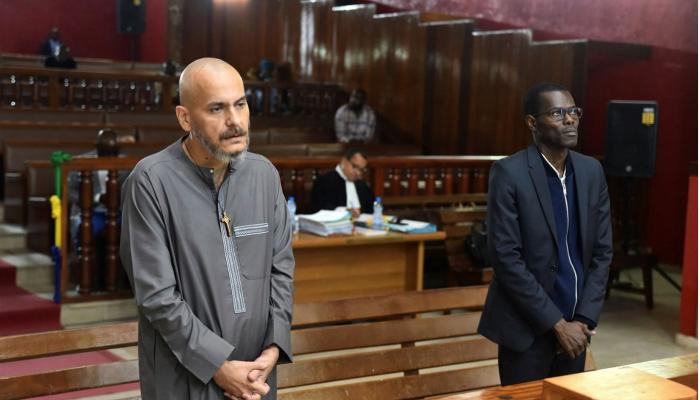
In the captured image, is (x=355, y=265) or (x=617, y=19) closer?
(x=355, y=265)

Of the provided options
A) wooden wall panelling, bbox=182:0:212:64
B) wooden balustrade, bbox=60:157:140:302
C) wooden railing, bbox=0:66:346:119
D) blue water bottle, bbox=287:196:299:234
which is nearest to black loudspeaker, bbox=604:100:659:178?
blue water bottle, bbox=287:196:299:234

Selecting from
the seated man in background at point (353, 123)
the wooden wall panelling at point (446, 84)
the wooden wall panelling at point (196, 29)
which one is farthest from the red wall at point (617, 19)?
the wooden wall panelling at point (196, 29)

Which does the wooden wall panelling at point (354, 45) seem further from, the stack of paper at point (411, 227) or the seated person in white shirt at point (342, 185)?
the stack of paper at point (411, 227)

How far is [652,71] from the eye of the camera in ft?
29.5

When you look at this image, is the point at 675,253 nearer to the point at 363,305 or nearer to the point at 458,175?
the point at 458,175

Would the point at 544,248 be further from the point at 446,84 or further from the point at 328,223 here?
the point at 446,84

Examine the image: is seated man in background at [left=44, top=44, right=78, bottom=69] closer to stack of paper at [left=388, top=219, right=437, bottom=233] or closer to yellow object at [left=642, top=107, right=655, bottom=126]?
stack of paper at [left=388, top=219, right=437, bottom=233]

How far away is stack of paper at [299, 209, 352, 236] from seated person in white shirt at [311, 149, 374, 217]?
606 millimetres

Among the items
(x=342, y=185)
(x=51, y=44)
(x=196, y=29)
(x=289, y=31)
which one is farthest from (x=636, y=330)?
(x=51, y=44)

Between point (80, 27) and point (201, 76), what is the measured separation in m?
15.0

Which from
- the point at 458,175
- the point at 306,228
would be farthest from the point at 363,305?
the point at 458,175

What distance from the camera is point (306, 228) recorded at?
550 centimetres

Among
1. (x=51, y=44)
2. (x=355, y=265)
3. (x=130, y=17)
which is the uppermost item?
(x=130, y=17)

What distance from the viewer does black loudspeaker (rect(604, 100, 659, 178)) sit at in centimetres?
725
